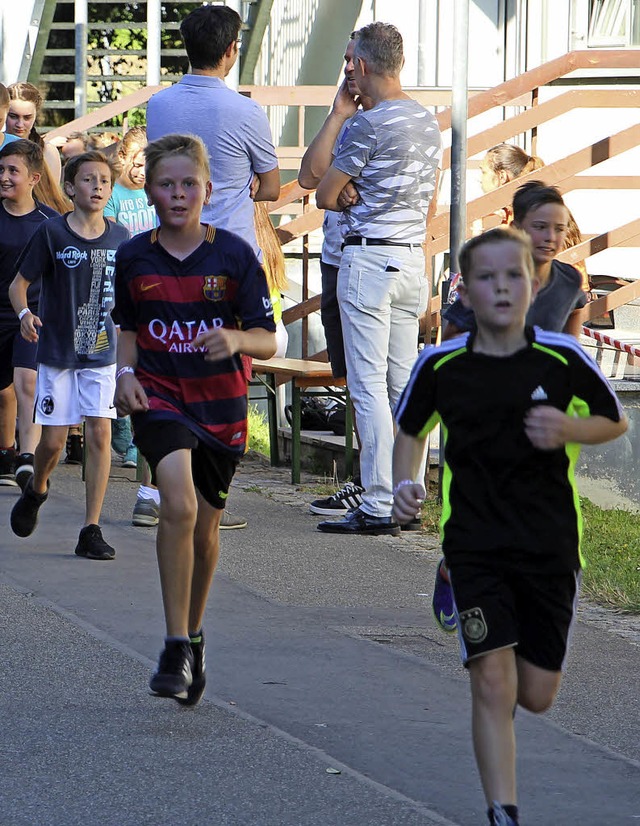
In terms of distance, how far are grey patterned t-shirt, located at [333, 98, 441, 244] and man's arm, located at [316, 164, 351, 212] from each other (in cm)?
3

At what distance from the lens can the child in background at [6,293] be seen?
921cm

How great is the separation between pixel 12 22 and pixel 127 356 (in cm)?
1324

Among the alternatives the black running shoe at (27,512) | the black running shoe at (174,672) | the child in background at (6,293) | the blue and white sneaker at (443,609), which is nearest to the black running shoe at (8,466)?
the child in background at (6,293)

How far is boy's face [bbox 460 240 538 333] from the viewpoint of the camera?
3936mm

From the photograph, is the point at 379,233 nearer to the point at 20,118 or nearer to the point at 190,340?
the point at 190,340

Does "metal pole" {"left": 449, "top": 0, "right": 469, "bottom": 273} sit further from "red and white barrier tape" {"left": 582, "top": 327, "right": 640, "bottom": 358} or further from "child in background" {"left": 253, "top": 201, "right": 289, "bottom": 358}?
"red and white barrier tape" {"left": 582, "top": 327, "right": 640, "bottom": 358}

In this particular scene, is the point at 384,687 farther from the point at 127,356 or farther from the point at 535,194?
the point at 535,194

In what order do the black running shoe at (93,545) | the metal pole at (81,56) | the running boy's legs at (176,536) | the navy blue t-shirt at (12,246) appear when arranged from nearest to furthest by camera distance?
1. the running boy's legs at (176,536)
2. the black running shoe at (93,545)
3. the navy blue t-shirt at (12,246)
4. the metal pole at (81,56)

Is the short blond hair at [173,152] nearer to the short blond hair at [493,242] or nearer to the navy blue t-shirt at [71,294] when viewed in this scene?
the short blond hair at [493,242]

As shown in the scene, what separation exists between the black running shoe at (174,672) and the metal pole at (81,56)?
12.9 m

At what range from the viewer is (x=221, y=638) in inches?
239

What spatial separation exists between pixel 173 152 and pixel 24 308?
2.93 meters

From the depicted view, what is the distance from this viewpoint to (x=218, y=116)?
7586mm

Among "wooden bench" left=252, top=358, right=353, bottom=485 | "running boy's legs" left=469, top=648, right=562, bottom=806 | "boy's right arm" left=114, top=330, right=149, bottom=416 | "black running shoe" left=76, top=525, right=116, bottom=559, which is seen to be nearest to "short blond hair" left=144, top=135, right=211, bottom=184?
"boy's right arm" left=114, top=330, right=149, bottom=416
